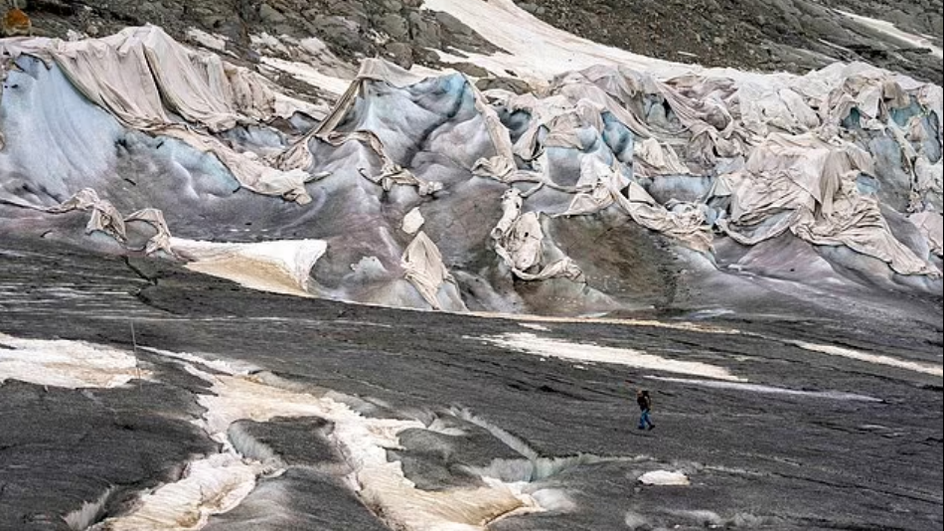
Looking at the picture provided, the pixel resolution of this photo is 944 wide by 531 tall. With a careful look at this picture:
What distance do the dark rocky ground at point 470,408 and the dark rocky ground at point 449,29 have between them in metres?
20.1

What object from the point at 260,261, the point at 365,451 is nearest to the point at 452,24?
the point at 260,261

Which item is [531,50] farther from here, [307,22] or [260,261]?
[260,261]

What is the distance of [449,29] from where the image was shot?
181ft

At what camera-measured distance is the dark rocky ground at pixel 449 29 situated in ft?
131

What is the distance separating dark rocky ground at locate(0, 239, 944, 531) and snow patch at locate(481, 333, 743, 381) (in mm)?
463

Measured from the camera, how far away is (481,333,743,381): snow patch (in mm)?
16891

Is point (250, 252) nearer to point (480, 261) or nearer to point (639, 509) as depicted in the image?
point (480, 261)

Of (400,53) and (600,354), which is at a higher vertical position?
(600,354)

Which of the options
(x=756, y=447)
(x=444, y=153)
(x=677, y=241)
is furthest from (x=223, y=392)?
(x=444, y=153)

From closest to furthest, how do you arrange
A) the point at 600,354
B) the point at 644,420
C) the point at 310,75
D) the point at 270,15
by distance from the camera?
1. the point at 644,420
2. the point at 600,354
3. the point at 310,75
4. the point at 270,15

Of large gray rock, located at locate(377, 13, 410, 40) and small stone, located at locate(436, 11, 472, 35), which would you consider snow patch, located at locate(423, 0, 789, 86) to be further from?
large gray rock, located at locate(377, 13, 410, 40)

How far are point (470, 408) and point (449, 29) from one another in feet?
145

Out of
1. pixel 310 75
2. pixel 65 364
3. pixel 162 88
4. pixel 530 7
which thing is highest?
pixel 65 364

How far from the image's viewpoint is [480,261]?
26.1 meters
